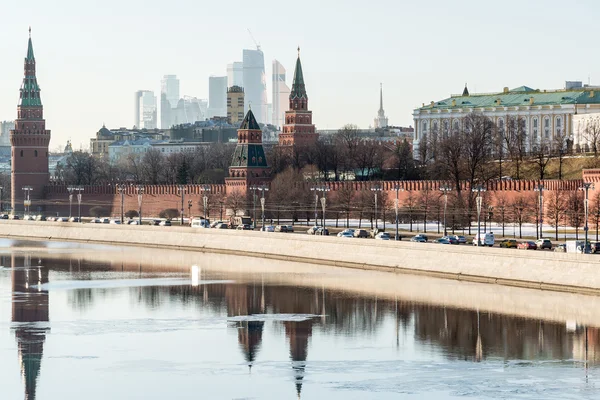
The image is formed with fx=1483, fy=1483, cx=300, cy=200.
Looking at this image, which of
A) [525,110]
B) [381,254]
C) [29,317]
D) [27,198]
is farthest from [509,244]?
[27,198]

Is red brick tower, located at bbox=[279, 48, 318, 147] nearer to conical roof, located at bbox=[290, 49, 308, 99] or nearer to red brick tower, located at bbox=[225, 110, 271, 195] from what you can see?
conical roof, located at bbox=[290, 49, 308, 99]

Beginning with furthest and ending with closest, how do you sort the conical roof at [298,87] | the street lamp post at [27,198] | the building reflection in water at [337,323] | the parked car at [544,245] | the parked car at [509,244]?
the conical roof at [298,87]
the street lamp post at [27,198]
the parked car at [509,244]
the parked car at [544,245]
the building reflection in water at [337,323]

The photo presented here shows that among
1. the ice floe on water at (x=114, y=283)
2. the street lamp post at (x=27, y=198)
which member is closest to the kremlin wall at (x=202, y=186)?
the street lamp post at (x=27, y=198)

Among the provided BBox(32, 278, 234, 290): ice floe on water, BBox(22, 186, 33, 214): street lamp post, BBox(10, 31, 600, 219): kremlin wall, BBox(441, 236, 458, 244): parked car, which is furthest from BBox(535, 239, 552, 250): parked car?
BBox(22, 186, 33, 214): street lamp post

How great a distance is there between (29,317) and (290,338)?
10.1 meters

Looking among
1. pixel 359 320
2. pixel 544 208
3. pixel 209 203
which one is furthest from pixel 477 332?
pixel 209 203

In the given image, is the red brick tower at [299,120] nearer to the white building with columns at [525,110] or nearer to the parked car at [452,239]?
the white building with columns at [525,110]

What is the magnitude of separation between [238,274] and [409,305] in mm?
13929

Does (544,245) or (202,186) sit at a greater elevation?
(202,186)

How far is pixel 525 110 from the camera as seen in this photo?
11969 centimetres

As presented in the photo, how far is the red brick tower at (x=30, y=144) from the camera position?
389ft

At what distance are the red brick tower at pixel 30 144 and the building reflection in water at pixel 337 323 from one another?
2371 inches

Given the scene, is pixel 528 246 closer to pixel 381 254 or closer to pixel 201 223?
pixel 381 254

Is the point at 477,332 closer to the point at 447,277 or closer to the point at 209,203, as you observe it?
the point at 447,277
